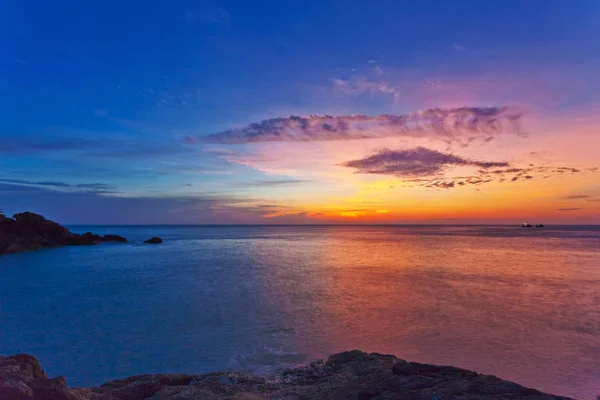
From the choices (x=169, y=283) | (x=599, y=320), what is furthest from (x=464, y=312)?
(x=169, y=283)

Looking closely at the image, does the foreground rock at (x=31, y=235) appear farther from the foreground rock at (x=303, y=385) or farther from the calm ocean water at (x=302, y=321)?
the foreground rock at (x=303, y=385)

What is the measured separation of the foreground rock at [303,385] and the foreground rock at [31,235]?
4951 cm

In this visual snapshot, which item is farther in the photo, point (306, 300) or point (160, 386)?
point (306, 300)

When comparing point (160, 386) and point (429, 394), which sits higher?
point (429, 394)

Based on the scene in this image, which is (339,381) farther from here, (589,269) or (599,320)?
(589,269)

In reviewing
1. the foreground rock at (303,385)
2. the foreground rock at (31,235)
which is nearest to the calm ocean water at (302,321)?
the foreground rock at (303,385)

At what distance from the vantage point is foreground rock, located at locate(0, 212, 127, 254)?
45.8m

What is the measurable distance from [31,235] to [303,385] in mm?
58868

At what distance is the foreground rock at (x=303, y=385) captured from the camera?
5.49 metres

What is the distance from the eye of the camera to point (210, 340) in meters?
11.6

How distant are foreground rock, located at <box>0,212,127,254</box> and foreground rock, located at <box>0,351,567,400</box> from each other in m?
49.5

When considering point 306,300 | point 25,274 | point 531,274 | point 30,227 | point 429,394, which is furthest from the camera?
point 30,227

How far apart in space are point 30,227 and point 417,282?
57.8 m

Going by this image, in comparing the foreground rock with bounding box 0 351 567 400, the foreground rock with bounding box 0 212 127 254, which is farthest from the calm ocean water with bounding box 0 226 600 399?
the foreground rock with bounding box 0 212 127 254
